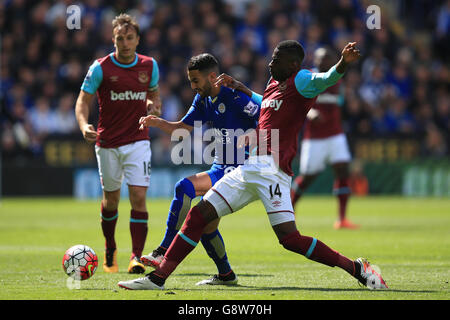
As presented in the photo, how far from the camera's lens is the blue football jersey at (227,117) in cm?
737

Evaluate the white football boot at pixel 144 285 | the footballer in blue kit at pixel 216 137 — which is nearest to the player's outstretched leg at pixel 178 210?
the footballer in blue kit at pixel 216 137

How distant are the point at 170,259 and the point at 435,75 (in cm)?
2077

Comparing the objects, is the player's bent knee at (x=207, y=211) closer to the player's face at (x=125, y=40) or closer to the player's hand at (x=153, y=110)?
the player's hand at (x=153, y=110)

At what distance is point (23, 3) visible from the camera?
2317 cm

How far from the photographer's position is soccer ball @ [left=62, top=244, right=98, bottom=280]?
285 inches

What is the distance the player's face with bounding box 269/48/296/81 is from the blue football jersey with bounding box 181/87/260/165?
2.26 feet

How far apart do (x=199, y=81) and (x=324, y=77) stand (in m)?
1.33

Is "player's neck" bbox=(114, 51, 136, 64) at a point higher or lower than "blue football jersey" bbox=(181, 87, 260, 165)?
higher

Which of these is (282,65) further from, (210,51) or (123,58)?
(210,51)

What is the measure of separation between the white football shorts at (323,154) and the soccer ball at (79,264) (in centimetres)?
683

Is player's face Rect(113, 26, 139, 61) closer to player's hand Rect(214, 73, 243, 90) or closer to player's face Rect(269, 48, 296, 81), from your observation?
player's hand Rect(214, 73, 243, 90)

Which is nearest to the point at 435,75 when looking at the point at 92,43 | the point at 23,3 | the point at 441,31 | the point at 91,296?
the point at 441,31

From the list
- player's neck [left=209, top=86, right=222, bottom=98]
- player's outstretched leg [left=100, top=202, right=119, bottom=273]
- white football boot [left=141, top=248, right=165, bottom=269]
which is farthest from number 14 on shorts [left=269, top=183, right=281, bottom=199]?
player's outstretched leg [left=100, top=202, right=119, bottom=273]

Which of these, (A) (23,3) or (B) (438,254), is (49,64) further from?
(B) (438,254)
